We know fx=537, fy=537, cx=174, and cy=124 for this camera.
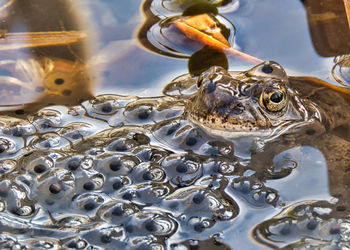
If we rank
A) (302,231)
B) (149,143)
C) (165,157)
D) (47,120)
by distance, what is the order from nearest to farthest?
(302,231) < (165,157) < (149,143) < (47,120)

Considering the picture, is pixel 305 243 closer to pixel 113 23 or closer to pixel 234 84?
pixel 234 84

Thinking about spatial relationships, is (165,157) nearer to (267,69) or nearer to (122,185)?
(122,185)

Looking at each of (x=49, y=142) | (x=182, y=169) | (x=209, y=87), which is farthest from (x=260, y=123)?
(x=49, y=142)

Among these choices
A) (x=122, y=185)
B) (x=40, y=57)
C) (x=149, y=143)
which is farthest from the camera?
(x=40, y=57)

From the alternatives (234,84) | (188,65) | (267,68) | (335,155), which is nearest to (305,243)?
(335,155)

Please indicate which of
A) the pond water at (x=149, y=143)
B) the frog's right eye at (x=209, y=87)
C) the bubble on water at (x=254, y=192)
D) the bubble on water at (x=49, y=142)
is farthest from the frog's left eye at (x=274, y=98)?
the bubble on water at (x=49, y=142)

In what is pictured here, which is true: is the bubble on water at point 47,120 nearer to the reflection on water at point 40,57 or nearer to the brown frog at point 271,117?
the reflection on water at point 40,57

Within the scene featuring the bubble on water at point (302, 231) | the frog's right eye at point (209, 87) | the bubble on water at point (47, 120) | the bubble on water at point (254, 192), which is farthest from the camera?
the bubble on water at point (47, 120)

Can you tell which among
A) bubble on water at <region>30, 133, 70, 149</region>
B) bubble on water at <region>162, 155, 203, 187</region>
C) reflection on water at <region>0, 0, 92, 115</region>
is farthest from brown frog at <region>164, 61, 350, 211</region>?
reflection on water at <region>0, 0, 92, 115</region>
